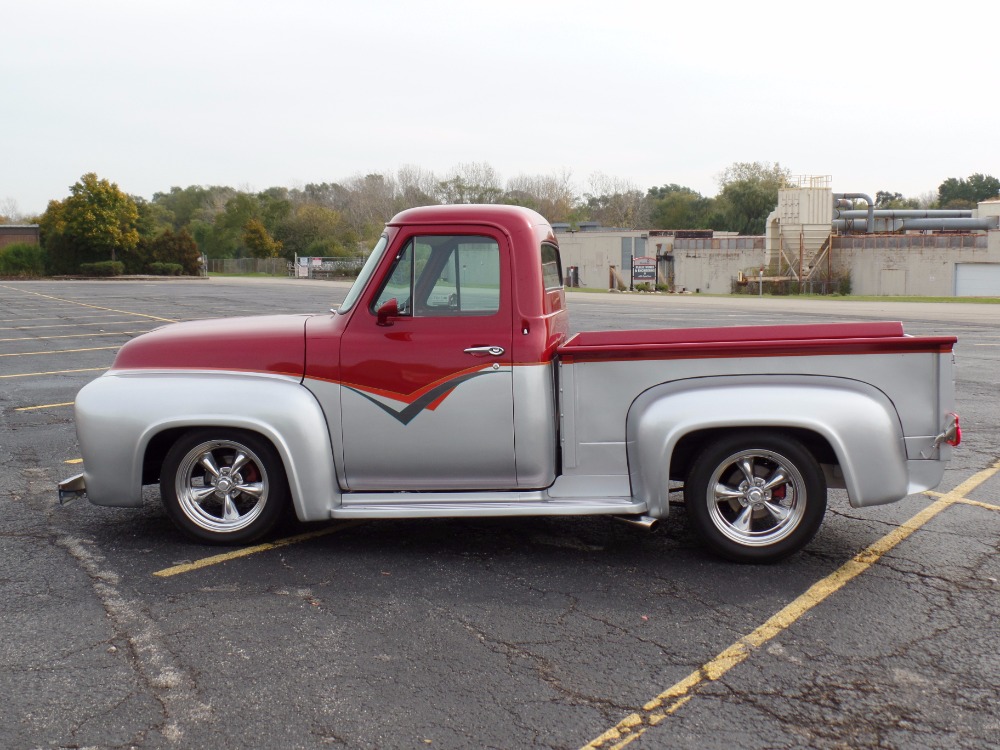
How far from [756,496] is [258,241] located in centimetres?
8744

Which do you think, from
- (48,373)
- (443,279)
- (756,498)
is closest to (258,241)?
(48,373)

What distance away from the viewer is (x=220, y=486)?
564cm

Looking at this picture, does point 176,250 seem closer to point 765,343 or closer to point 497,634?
point 765,343

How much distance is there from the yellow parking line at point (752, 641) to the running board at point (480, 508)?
1.00 m

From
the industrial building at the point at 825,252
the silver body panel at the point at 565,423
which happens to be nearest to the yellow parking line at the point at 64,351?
the silver body panel at the point at 565,423

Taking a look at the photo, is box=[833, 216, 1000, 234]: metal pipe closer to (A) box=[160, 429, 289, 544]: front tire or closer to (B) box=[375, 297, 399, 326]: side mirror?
(B) box=[375, 297, 399, 326]: side mirror

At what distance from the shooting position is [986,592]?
4.93 m

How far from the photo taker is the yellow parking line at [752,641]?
3523mm

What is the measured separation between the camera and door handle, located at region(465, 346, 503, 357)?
5.34 m

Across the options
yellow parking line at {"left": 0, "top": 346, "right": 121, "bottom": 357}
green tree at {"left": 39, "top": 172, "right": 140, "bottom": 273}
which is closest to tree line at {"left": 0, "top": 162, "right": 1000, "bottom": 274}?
green tree at {"left": 39, "top": 172, "right": 140, "bottom": 273}

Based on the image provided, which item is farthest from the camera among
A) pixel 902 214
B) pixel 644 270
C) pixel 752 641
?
pixel 902 214

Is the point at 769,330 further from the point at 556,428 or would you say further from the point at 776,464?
the point at 556,428

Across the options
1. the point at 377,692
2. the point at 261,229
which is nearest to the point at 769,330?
the point at 377,692

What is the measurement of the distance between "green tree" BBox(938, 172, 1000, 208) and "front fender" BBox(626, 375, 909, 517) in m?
119
